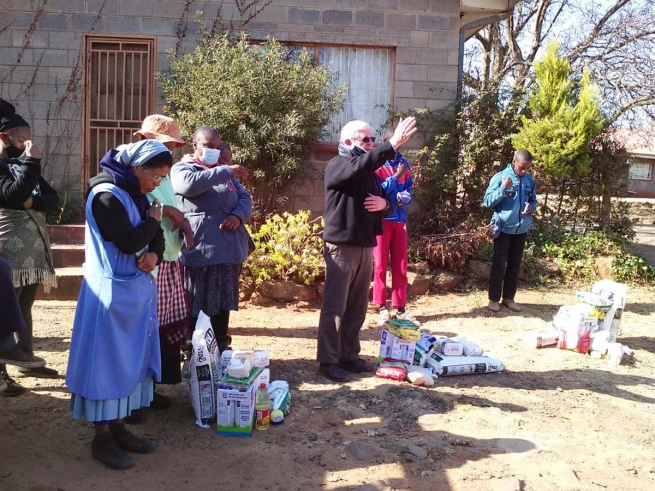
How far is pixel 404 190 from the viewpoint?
619 centimetres

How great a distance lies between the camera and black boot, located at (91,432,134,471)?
3.18m

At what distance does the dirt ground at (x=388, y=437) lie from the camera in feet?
10.5

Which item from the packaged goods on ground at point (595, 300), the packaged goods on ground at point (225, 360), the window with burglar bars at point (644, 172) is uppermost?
the window with burglar bars at point (644, 172)

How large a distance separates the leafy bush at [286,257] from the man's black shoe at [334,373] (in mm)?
2208

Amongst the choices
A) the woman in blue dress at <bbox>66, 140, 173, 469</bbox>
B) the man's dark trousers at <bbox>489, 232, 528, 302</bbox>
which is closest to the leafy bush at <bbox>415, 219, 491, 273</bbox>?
the man's dark trousers at <bbox>489, 232, 528, 302</bbox>

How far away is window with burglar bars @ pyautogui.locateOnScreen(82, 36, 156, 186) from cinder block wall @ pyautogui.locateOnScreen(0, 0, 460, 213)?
119mm

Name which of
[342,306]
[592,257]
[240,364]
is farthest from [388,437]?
[592,257]

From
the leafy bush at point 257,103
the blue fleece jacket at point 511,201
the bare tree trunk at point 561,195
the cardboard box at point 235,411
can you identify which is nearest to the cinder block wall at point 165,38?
the leafy bush at point 257,103

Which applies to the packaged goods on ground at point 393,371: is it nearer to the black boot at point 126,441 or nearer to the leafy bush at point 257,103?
the black boot at point 126,441

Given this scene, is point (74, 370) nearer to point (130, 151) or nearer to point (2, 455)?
point (2, 455)

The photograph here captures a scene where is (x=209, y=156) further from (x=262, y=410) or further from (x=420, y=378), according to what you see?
(x=420, y=378)

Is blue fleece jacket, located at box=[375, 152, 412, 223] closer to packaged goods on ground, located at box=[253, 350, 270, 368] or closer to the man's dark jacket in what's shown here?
the man's dark jacket

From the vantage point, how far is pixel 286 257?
6828mm

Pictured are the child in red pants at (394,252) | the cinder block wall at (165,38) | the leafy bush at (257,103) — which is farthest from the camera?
the cinder block wall at (165,38)
